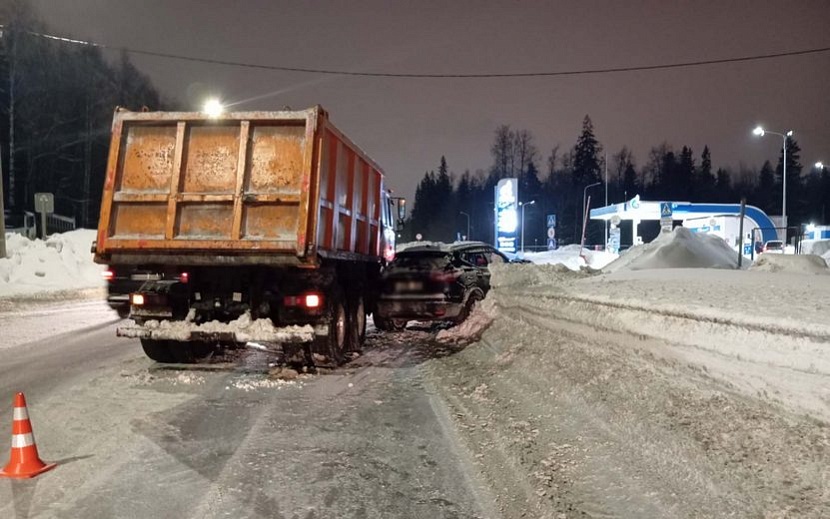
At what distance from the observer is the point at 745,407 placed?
174 inches

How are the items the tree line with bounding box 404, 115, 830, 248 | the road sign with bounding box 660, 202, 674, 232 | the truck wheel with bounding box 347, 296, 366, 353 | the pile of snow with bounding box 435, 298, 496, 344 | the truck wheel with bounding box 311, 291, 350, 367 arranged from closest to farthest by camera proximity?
the truck wheel with bounding box 311, 291, 350, 367 → the truck wheel with bounding box 347, 296, 366, 353 → the pile of snow with bounding box 435, 298, 496, 344 → the road sign with bounding box 660, 202, 674, 232 → the tree line with bounding box 404, 115, 830, 248

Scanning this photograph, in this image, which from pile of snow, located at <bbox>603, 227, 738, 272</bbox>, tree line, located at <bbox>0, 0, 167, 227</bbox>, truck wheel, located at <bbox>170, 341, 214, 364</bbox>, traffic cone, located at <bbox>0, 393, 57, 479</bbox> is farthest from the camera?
tree line, located at <bbox>0, 0, 167, 227</bbox>

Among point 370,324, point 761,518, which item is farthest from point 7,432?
point 370,324

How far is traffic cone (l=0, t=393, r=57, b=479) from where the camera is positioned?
173 inches

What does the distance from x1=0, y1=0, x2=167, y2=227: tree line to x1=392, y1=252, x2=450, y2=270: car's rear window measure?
30615mm

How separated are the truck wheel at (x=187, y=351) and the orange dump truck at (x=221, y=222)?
2.88 ft

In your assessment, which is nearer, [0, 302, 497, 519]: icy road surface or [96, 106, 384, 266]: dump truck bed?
[0, 302, 497, 519]: icy road surface

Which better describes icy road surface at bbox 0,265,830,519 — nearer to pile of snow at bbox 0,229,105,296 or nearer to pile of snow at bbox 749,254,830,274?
pile of snow at bbox 749,254,830,274

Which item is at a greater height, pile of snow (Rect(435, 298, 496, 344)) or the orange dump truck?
the orange dump truck

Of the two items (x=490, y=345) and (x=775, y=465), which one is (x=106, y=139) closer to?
(x=490, y=345)

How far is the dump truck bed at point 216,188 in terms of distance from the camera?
745cm

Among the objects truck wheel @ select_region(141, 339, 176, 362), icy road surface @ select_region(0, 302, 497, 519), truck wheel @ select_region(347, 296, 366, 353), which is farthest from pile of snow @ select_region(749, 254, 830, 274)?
truck wheel @ select_region(141, 339, 176, 362)

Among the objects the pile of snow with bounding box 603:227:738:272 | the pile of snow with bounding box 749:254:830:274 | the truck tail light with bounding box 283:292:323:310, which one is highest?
the pile of snow with bounding box 603:227:738:272

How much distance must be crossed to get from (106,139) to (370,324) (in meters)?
40.8
